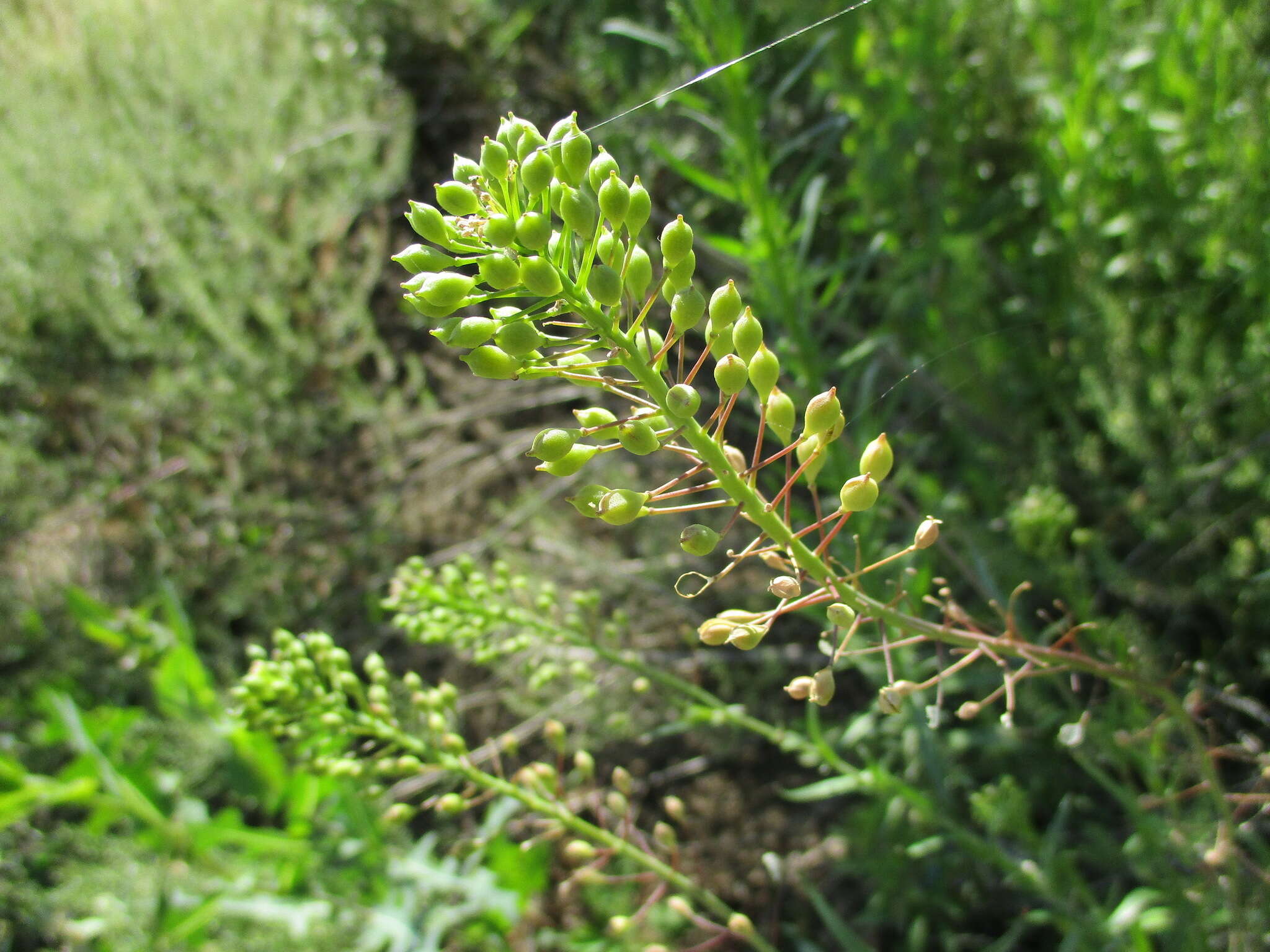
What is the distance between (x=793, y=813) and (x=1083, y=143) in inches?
86.2

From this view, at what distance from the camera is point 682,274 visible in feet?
Answer: 3.10

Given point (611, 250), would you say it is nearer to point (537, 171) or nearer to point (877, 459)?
point (537, 171)

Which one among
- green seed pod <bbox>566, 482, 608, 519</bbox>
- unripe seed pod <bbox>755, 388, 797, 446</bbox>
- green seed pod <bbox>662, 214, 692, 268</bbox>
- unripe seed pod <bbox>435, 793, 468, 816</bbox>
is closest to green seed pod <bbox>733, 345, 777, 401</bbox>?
unripe seed pod <bbox>755, 388, 797, 446</bbox>

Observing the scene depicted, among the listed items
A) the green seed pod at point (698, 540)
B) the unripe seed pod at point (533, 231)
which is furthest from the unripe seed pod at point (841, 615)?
the unripe seed pod at point (533, 231)

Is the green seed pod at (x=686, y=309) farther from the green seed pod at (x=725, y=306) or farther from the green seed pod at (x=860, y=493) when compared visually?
the green seed pod at (x=860, y=493)

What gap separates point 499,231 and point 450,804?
3.50 feet

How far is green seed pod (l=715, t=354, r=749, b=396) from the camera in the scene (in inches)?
36.0

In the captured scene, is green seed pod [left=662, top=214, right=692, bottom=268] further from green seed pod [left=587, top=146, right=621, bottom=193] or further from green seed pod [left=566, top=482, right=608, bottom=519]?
green seed pod [left=566, top=482, right=608, bottom=519]

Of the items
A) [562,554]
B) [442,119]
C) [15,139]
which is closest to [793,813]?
[562,554]

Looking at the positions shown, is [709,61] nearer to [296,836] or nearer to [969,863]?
[969,863]

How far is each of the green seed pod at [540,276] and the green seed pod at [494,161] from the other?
0.30 feet

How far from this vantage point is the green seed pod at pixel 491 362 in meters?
0.85

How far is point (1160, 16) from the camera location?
8.36 ft

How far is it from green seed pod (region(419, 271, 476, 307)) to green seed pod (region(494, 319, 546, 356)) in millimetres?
53
